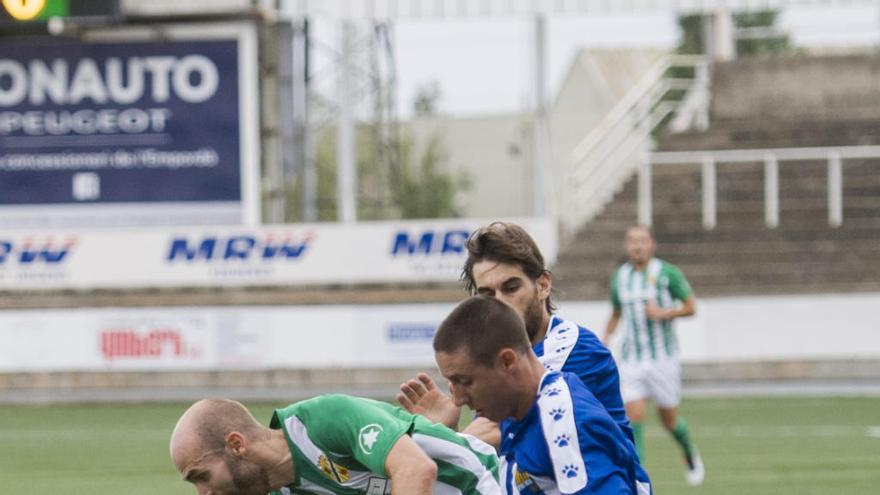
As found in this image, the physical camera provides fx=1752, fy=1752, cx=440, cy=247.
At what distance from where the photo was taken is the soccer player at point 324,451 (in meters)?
5.37

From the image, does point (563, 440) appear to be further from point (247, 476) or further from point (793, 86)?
point (793, 86)

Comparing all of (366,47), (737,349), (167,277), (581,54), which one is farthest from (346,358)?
(581,54)

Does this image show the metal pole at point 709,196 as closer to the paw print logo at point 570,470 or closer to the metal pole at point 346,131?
the metal pole at point 346,131

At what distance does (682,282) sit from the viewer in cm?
1530

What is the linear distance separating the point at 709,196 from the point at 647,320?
12225 mm

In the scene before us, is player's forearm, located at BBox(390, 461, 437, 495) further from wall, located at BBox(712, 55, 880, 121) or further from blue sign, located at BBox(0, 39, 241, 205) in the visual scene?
wall, located at BBox(712, 55, 880, 121)

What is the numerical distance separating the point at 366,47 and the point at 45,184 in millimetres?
6474

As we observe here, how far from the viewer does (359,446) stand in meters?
5.49

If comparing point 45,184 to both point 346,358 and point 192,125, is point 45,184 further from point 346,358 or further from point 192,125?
point 346,358

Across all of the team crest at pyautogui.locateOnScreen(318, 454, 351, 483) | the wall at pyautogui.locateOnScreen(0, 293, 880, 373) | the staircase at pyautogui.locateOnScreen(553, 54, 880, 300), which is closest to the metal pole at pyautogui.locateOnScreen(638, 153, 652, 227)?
the staircase at pyautogui.locateOnScreen(553, 54, 880, 300)

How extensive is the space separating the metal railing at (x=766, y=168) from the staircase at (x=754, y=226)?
145 mm

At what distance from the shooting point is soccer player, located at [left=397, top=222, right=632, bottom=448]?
18.7ft

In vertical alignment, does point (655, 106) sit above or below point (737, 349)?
above

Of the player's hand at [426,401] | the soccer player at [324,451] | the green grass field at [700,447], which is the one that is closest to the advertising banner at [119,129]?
the green grass field at [700,447]
